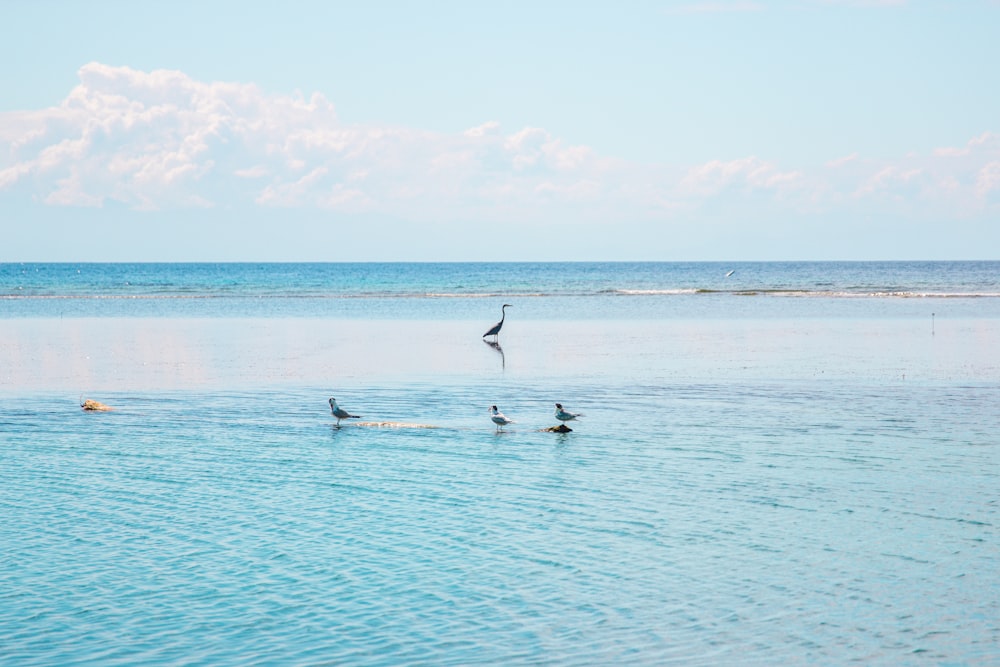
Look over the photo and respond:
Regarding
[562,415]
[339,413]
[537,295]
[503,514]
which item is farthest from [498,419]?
[537,295]

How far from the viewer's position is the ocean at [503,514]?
368 inches

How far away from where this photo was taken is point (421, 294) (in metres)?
89.4

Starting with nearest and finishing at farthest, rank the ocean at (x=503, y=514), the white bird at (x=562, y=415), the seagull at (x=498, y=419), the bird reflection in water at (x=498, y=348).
Answer: the ocean at (x=503, y=514) → the seagull at (x=498, y=419) → the white bird at (x=562, y=415) → the bird reflection in water at (x=498, y=348)

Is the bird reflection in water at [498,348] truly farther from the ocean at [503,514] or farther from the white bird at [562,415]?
the white bird at [562,415]

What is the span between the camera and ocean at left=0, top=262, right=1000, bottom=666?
9336mm

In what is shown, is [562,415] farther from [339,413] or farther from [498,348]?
[498,348]

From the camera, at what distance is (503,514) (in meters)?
13.4

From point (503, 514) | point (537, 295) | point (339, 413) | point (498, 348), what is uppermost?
point (537, 295)

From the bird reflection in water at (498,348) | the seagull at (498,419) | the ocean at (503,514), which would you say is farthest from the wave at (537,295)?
the seagull at (498,419)

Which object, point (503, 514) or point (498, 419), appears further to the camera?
point (498, 419)

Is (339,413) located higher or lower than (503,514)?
higher

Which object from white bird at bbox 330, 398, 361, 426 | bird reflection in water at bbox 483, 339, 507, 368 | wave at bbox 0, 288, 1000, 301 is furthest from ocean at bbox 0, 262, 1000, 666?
wave at bbox 0, 288, 1000, 301

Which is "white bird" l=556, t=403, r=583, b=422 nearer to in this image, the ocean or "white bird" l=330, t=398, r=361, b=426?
the ocean

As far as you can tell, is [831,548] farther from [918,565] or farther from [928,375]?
[928,375]
